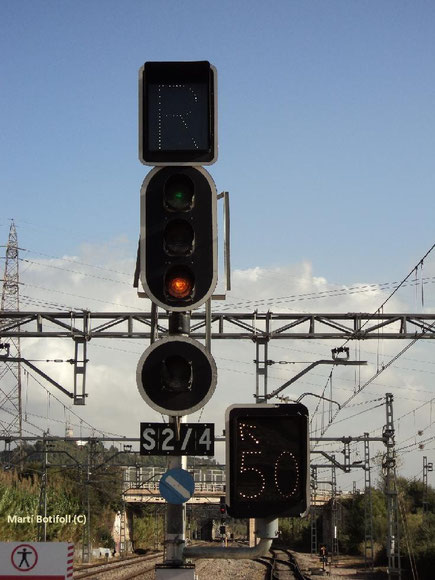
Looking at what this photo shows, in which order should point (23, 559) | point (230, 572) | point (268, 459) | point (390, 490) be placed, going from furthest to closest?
point (230, 572) → point (390, 490) → point (23, 559) → point (268, 459)

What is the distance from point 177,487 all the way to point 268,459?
0.91 meters

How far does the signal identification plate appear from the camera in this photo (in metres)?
5.91

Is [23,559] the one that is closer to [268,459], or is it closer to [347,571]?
[268,459]

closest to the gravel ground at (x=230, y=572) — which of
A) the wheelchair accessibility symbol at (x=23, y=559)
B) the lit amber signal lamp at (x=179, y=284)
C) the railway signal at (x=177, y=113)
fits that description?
the wheelchair accessibility symbol at (x=23, y=559)

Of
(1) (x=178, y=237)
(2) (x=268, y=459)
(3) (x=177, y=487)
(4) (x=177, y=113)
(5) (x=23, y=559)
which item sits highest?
(4) (x=177, y=113)

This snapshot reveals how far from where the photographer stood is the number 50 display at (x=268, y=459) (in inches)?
207

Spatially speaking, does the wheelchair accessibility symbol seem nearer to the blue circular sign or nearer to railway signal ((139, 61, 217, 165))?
the blue circular sign

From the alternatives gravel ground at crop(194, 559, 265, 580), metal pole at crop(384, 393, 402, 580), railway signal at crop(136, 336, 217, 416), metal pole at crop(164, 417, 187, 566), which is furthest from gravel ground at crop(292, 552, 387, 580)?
railway signal at crop(136, 336, 217, 416)

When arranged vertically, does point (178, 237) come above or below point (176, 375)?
above

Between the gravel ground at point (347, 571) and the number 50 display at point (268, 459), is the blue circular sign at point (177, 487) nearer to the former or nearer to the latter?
the number 50 display at point (268, 459)

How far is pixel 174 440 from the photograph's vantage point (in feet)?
19.5

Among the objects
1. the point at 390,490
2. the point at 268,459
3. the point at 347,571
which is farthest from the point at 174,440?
the point at 347,571

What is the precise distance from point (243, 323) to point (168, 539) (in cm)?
2456

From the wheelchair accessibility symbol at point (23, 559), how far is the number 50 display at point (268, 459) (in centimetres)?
300
